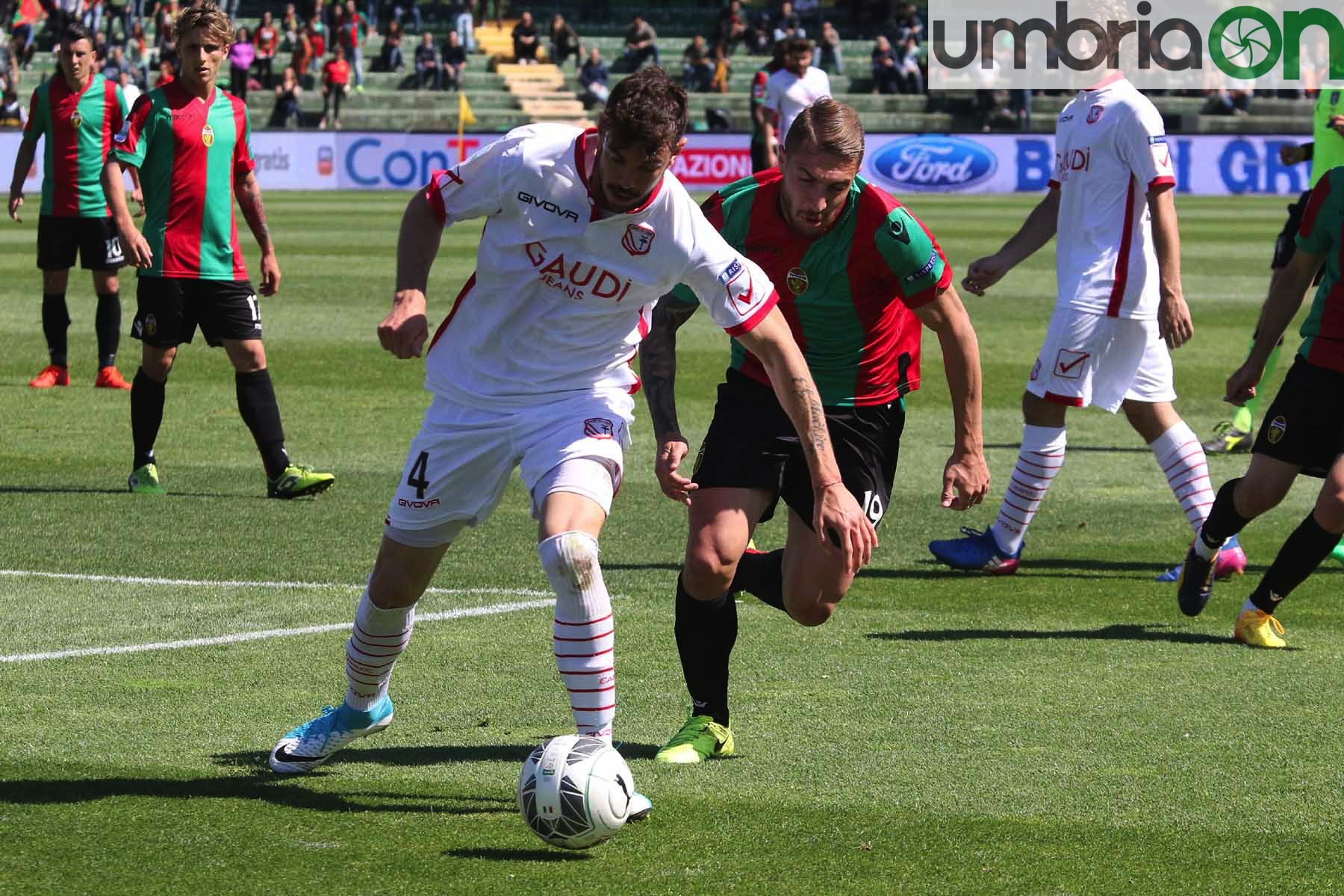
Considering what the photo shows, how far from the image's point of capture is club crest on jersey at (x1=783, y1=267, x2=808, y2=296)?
5.65 metres

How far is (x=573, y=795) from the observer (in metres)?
4.37

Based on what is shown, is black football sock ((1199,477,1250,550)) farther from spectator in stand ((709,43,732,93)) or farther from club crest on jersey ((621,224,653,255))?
spectator in stand ((709,43,732,93))

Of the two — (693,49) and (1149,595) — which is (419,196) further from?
(693,49)

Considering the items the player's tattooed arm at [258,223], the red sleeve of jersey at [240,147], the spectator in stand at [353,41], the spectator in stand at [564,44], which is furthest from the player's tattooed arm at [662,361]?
the spectator in stand at [564,44]

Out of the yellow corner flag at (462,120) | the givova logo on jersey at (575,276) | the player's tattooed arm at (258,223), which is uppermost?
the givova logo on jersey at (575,276)

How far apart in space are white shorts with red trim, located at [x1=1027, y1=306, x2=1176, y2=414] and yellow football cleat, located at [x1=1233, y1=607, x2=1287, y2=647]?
4.95 feet

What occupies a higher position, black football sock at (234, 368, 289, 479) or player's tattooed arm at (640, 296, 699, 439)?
player's tattooed arm at (640, 296, 699, 439)

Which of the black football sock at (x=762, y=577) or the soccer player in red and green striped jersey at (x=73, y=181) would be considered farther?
the soccer player in red and green striped jersey at (x=73, y=181)

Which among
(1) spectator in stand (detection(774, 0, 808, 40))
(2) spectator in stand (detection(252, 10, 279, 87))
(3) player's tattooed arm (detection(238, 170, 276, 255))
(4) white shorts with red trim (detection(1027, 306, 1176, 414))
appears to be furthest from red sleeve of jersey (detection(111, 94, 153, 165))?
(1) spectator in stand (detection(774, 0, 808, 40))

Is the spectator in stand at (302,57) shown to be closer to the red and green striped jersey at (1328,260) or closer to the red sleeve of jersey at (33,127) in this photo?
the red sleeve of jersey at (33,127)

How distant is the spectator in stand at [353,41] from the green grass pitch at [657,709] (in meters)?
33.6

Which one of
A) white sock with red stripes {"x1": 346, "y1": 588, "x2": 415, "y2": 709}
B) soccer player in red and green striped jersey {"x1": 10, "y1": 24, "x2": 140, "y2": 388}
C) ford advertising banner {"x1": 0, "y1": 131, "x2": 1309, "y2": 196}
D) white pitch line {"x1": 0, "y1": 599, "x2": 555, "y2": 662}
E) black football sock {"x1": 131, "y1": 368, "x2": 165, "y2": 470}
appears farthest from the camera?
ford advertising banner {"x1": 0, "y1": 131, "x2": 1309, "y2": 196}

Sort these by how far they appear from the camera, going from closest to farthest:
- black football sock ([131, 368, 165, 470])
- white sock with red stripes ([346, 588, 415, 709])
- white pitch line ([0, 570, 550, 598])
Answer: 1. white sock with red stripes ([346, 588, 415, 709])
2. white pitch line ([0, 570, 550, 598])
3. black football sock ([131, 368, 165, 470])

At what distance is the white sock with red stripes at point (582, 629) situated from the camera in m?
4.53
